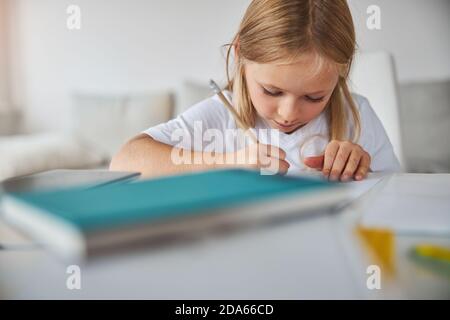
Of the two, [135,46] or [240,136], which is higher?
[135,46]

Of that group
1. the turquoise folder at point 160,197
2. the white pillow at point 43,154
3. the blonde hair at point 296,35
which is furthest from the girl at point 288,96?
the turquoise folder at point 160,197

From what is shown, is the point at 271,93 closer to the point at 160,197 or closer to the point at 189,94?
the point at 189,94

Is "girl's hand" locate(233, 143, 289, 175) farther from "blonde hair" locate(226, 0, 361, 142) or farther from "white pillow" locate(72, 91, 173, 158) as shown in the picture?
"white pillow" locate(72, 91, 173, 158)

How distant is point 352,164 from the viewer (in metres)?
0.55

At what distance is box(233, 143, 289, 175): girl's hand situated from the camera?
19.9 inches

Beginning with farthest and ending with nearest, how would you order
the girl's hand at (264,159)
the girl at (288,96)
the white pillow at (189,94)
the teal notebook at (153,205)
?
the white pillow at (189,94)
the girl at (288,96)
the girl's hand at (264,159)
the teal notebook at (153,205)

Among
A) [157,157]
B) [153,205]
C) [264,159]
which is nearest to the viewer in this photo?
[153,205]

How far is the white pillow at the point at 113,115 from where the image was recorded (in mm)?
792

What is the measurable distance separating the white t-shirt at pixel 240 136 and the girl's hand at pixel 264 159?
0.33 feet

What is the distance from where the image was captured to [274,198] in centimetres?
32

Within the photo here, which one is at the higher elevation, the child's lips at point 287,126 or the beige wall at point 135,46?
the beige wall at point 135,46

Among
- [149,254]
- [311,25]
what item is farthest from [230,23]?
[149,254]

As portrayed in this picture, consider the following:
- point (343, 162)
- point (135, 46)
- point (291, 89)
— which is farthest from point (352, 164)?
point (135, 46)

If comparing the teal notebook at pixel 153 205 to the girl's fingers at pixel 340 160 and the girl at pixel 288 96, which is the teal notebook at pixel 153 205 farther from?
the girl at pixel 288 96
